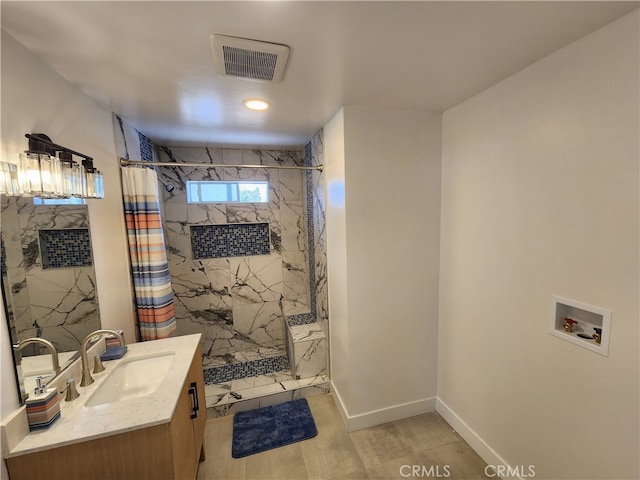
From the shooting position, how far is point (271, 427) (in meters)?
2.16

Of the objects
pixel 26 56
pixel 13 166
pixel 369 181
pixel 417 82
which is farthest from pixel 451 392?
pixel 26 56

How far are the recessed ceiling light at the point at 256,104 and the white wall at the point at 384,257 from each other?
0.51m

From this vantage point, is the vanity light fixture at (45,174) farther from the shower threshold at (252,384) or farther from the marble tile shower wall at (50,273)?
the shower threshold at (252,384)

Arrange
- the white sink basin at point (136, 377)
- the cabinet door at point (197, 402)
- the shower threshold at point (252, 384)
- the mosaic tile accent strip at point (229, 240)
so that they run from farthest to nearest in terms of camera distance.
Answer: the mosaic tile accent strip at point (229, 240) → the shower threshold at point (252, 384) → the cabinet door at point (197, 402) → the white sink basin at point (136, 377)

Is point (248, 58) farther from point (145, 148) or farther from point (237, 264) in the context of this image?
point (237, 264)

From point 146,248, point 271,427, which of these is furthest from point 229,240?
point 271,427

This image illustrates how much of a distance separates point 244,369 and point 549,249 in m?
2.91

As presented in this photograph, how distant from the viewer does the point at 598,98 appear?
1133 mm

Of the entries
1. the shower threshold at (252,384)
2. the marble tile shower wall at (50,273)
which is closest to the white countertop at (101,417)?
the marble tile shower wall at (50,273)

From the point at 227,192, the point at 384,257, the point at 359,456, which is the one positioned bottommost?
the point at 359,456

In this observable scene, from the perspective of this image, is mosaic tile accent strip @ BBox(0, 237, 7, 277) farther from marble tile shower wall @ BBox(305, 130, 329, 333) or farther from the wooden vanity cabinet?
marble tile shower wall @ BBox(305, 130, 329, 333)

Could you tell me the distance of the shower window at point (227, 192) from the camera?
10.1 feet

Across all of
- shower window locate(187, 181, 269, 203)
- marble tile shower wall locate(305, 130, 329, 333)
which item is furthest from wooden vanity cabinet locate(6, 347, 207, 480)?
shower window locate(187, 181, 269, 203)

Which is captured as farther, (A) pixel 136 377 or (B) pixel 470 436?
(B) pixel 470 436
